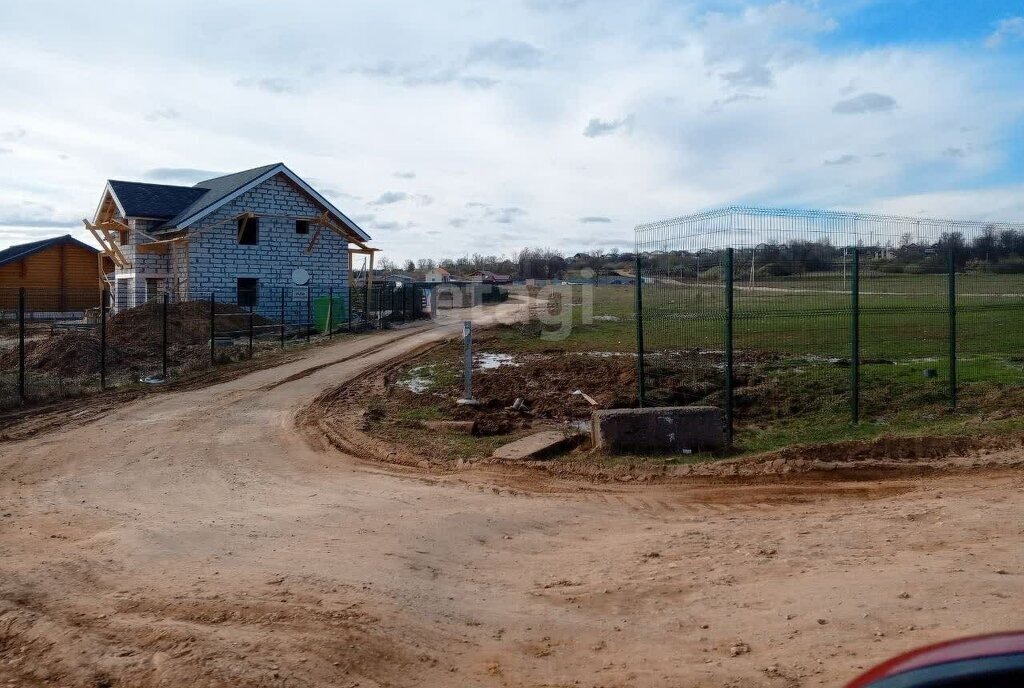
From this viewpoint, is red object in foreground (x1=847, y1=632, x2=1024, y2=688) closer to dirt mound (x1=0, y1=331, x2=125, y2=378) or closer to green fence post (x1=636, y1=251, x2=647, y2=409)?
green fence post (x1=636, y1=251, x2=647, y2=409)

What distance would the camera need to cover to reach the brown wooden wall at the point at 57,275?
42.8 m

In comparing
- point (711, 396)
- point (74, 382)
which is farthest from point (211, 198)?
point (711, 396)

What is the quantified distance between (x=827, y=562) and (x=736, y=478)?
3.49 m

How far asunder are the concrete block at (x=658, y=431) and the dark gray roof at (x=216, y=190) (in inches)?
1085

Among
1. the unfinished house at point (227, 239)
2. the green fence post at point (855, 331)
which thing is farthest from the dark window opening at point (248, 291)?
the green fence post at point (855, 331)

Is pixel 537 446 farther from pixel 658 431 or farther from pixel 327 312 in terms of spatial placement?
pixel 327 312

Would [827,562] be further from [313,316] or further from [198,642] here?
[313,316]

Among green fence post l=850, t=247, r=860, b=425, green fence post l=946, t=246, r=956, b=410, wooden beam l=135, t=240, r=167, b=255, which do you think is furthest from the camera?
wooden beam l=135, t=240, r=167, b=255

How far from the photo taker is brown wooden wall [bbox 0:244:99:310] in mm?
42844

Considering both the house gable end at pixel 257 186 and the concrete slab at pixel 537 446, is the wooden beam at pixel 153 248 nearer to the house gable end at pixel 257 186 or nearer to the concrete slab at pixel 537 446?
the house gable end at pixel 257 186

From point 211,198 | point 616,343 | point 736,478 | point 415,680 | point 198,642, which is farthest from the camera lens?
point 211,198

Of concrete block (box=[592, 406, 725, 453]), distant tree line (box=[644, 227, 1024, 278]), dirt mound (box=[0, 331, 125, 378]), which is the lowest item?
concrete block (box=[592, 406, 725, 453])

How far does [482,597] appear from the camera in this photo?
21.2ft


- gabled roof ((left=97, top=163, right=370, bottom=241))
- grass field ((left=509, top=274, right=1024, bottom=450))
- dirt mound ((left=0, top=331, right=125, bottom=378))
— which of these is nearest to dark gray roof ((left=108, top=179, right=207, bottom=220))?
gabled roof ((left=97, top=163, right=370, bottom=241))
